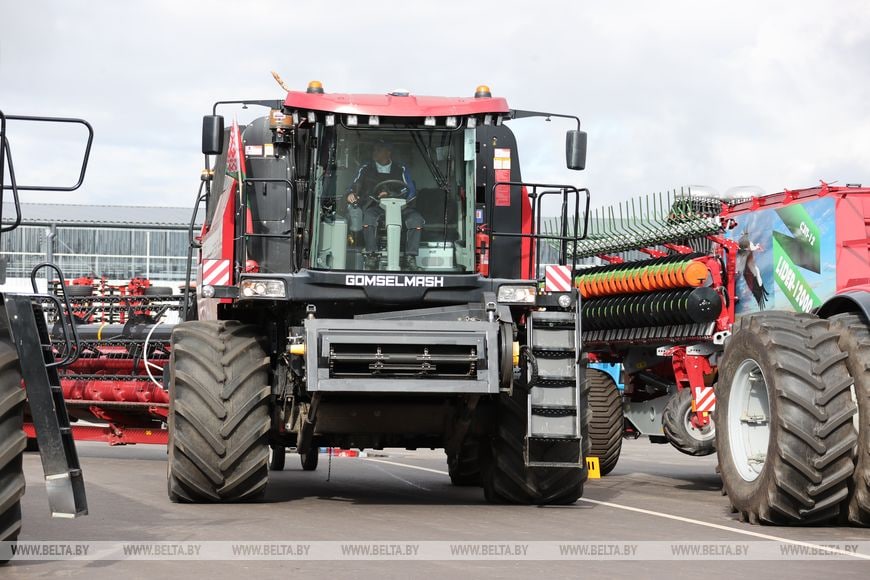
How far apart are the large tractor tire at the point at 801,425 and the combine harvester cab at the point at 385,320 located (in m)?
1.79

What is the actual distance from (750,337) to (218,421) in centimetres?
465

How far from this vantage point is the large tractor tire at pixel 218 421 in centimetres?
1127

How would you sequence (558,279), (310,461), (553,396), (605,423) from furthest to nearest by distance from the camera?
(310,461) → (605,423) → (558,279) → (553,396)

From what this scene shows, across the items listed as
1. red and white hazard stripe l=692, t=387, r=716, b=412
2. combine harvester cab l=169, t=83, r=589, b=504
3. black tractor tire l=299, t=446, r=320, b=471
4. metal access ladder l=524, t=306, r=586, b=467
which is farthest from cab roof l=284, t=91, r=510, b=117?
black tractor tire l=299, t=446, r=320, b=471

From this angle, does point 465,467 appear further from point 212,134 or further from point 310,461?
point 212,134

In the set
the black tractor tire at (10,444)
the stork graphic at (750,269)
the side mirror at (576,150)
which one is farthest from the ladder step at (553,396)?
the black tractor tire at (10,444)

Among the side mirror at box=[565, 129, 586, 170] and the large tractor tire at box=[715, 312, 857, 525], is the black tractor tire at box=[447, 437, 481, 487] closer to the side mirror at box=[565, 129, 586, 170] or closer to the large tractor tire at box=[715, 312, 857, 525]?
the side mirror at box=[565, 129, 586, 170]

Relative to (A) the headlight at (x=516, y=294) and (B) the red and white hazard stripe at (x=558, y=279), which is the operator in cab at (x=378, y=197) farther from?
(B) the red and white hazard stripe at (x=558, y=279)

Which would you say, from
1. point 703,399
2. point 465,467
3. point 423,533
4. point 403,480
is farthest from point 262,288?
point 703,399

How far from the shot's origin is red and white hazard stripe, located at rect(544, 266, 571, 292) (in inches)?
486

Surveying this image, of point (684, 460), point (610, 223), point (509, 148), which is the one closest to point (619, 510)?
point (509, 148)

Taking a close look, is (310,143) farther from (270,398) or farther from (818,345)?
(818,345)

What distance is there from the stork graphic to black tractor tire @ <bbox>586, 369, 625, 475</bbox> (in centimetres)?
304

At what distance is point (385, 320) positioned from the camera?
1123 cm
